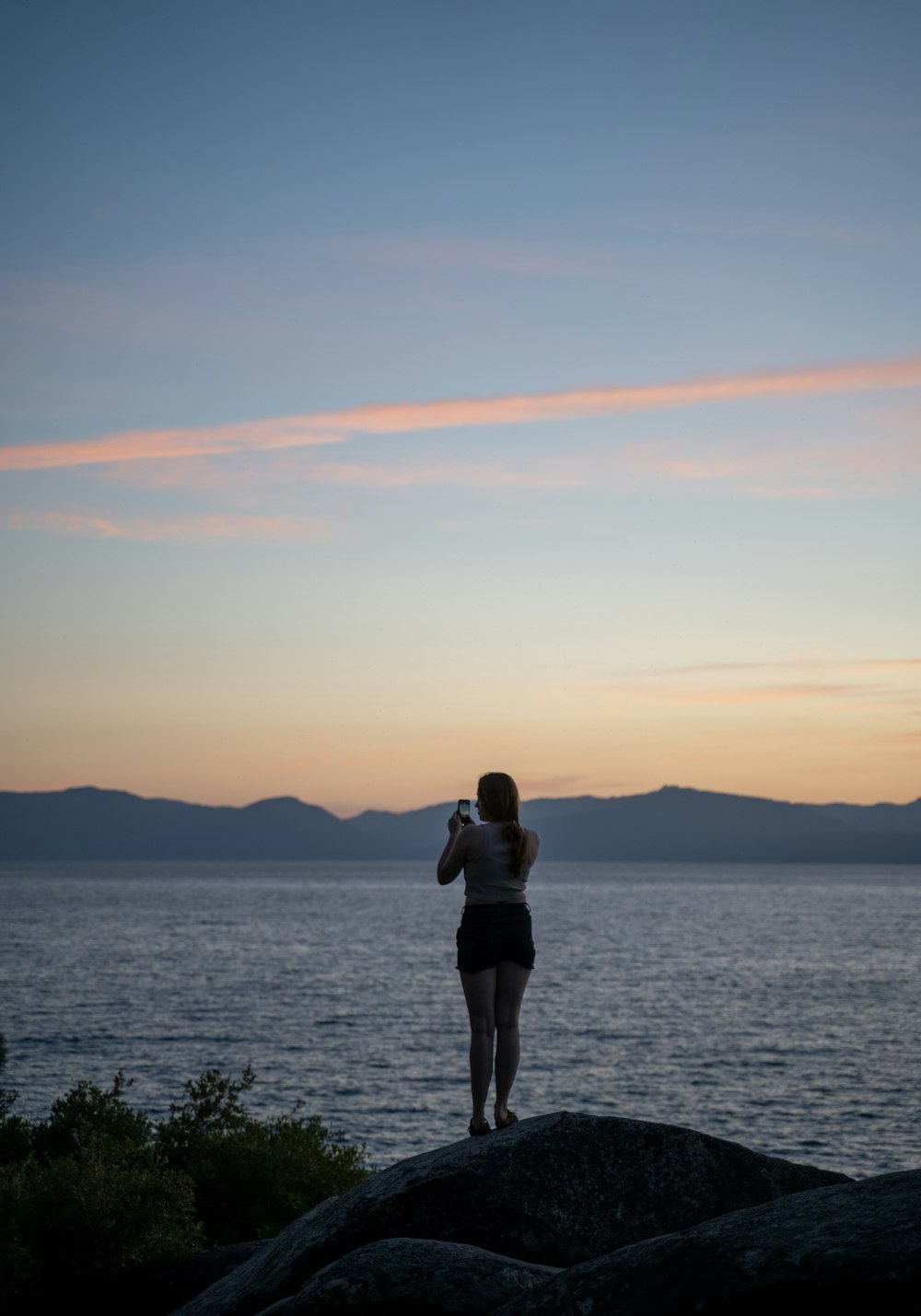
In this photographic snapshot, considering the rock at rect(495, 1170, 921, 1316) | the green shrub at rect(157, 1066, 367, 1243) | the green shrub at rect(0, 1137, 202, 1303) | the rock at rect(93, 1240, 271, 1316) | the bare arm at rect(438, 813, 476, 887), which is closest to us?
the rock at rect(495, 1170, 921, 1316)

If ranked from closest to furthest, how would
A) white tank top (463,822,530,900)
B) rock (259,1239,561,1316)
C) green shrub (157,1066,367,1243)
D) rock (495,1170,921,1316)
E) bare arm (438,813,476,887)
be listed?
rock (495,1170,921,1316) → rock (259,1239,561,1316) → bare arm (438,813,476,887) → white tank top (463,822,530,900) → green shrub (157,1066,367,1243)

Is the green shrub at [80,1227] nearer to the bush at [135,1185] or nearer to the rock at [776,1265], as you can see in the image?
the bush at [135,1185]

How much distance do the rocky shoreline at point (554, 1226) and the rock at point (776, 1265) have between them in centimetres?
1

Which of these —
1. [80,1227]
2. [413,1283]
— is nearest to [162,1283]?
[80,1227]

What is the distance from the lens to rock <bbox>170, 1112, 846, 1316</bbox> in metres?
9.34

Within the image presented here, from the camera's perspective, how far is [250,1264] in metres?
10.2

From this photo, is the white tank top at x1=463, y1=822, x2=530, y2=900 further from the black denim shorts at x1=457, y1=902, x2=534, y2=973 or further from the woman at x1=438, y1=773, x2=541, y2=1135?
the black denim shorts at x1=457, y1=902, x2=534, y2=973

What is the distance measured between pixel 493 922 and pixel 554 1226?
241 cm

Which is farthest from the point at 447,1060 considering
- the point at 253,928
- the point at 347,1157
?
the point at 253,928

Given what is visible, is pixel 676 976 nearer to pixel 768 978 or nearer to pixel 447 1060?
pixel 768 978

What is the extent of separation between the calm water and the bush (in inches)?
599

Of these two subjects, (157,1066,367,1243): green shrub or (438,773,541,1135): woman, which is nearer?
(438,773,541,1135): woman

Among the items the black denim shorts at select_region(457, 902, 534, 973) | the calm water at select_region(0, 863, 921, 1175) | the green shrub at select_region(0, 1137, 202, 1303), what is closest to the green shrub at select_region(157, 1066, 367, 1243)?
the green shrub at select_region(0, 1137, 202, 1303)

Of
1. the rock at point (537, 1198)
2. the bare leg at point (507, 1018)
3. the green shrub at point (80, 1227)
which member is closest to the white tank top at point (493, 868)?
the bare leg at point (507, 1018)
